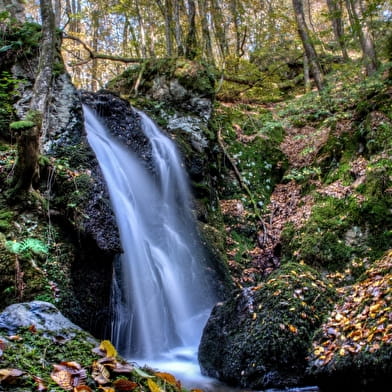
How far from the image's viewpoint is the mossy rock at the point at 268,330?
13.3 feet

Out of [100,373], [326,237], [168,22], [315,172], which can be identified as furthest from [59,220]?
[168,22]

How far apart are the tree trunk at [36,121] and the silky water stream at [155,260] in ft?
6.66

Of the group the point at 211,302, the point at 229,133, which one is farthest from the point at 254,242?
the point at 229,133

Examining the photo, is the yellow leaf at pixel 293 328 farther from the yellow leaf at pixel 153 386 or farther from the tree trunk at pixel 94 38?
the tree trunk at pixel 94 38

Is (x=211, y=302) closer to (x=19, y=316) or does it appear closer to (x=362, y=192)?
(x=362, y=192)

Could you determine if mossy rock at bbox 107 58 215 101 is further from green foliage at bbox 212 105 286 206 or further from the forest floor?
the forest floor

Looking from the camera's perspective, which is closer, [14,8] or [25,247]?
[25,247]

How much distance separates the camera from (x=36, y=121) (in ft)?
14.4

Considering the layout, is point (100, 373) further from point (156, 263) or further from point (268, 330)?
point (156, 263)

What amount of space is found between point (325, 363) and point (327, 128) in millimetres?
8049

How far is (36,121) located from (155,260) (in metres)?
3.71

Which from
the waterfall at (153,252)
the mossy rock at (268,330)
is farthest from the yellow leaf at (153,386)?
the waterfall at (153,252)

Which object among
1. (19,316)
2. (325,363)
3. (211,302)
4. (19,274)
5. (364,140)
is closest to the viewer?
(19,316)

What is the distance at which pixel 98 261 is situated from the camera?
5.46 meters
